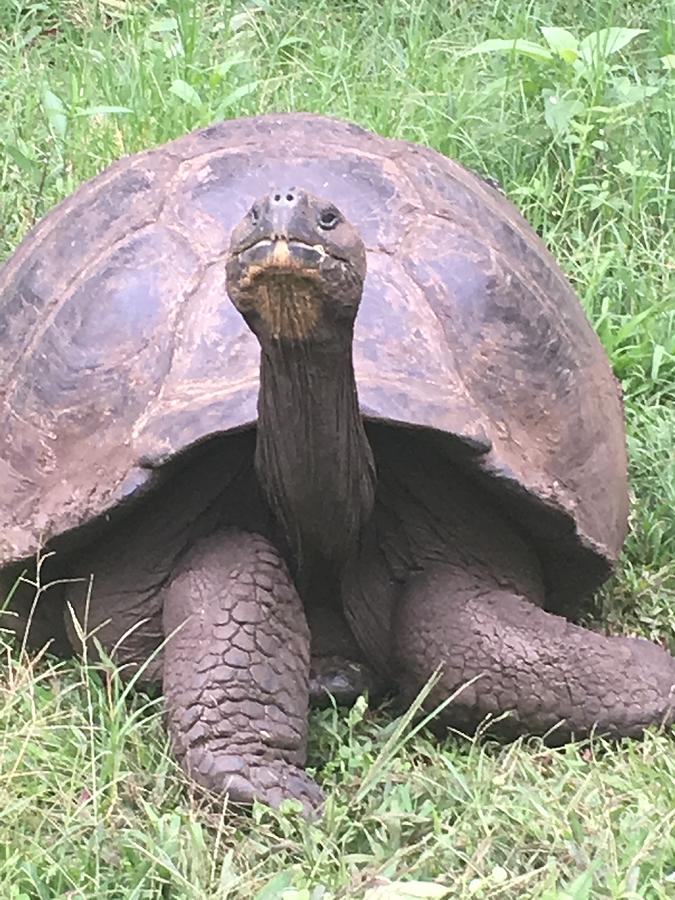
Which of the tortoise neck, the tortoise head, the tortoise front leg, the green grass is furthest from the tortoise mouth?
the green grass

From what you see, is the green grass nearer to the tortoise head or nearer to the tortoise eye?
the tortoise head

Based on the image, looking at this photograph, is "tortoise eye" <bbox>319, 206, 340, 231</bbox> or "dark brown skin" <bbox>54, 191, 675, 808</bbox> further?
"dark brown skin" <bbox>54, 191, 675, 808</bbox>

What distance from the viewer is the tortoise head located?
7.65 feet

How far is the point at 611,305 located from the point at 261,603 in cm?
184

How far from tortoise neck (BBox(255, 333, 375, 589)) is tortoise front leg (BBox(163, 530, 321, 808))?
0.12 meters

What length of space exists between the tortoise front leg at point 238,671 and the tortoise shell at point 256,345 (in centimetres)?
26

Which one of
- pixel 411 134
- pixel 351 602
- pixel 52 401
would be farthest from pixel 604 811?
pixel 411 134

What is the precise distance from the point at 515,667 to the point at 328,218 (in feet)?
3.47

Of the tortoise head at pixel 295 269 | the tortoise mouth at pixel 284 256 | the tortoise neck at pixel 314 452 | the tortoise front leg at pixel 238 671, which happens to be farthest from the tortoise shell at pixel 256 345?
→ the tortoise mouth at pixel 284 256

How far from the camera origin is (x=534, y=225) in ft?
15.2

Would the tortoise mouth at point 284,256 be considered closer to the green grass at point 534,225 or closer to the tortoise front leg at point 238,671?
the tortoise front leg at point 238,671

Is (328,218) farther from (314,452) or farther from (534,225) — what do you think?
(534,225)

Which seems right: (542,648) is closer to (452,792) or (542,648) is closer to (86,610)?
(452,792)

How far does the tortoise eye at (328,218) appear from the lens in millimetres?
2373
